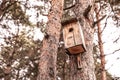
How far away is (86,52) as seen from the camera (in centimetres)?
305

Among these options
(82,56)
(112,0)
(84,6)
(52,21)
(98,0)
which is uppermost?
(98,0)

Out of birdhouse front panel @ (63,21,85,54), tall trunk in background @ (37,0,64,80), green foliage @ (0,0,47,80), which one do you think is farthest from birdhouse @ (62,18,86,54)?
green foliage @ (0,0,47,80)

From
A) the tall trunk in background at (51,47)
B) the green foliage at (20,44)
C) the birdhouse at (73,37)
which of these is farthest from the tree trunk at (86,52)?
the green foliage at (20,44)

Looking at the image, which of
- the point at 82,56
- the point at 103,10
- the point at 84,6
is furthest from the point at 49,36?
the point at 103,10

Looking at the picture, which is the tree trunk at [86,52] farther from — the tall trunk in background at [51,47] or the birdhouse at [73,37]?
the tall trunk in background at [51,47]

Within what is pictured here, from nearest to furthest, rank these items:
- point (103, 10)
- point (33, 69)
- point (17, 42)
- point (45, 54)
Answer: point (45, 54) → point (103, 10) → point (33, 69) → point (17, 42)

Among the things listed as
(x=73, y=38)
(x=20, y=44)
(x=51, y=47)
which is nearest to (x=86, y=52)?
(x=73, y=38)

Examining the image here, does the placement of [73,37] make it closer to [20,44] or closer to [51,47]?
[51,47]

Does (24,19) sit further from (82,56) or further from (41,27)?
(82,56)

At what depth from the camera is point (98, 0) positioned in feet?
29.6

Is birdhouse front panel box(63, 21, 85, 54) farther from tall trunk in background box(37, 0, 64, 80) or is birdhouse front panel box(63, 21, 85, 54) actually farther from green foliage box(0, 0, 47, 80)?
green foliage box(0, 0, 47, 80)

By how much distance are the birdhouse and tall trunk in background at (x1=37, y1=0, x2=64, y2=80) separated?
5.98 ft

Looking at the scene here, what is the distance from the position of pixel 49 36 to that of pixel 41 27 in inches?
232

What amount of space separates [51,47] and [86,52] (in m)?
2.45
